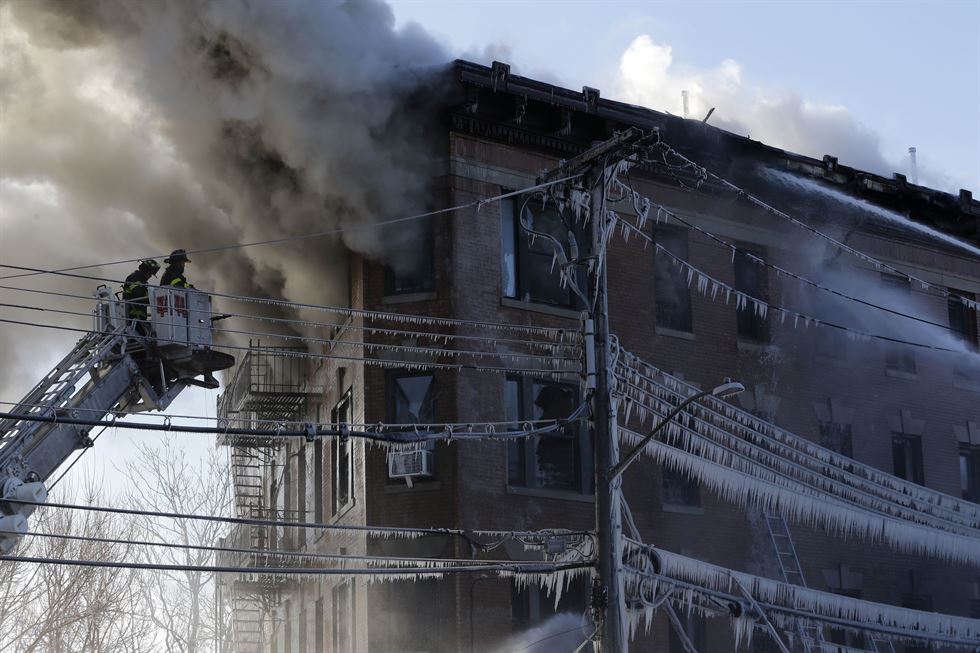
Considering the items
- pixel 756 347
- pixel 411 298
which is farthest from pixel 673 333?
pixel 411 298

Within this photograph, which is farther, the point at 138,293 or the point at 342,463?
the point at 342,463

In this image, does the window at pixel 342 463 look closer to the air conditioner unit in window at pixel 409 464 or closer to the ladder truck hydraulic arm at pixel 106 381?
the air conditioner unit in window at pixel 409 464

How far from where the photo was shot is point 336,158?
22.6m

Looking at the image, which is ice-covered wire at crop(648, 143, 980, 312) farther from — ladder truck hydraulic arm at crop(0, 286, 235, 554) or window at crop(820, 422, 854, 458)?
ladder truck hydraulic arm at crop(0, 286, 235, 554)

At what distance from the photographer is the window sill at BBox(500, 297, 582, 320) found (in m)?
22.7

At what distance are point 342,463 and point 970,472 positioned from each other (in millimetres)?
13347

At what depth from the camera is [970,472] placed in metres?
28.6

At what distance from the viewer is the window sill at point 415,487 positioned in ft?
70.9

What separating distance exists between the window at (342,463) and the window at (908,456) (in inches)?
429

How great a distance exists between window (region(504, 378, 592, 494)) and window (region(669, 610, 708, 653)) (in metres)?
2.88

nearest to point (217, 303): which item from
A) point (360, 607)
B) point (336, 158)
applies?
point (336, 158)

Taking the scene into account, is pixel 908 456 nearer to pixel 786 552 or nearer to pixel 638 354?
pixel 786 552

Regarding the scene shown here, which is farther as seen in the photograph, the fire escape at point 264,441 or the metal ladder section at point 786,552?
the fire escape at point 264,441

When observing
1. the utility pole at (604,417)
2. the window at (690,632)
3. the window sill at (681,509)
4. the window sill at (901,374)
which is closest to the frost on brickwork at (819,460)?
the window sill at (681,509)
